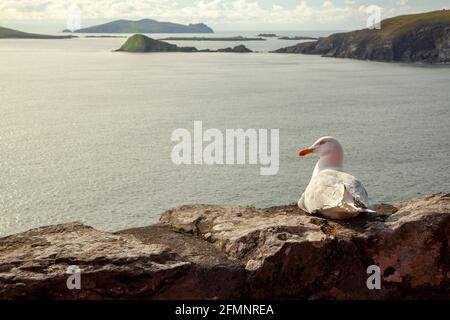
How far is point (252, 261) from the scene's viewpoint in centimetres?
705

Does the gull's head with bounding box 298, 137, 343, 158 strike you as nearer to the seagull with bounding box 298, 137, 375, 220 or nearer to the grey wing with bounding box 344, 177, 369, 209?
the seagull with bounding box 298, 137, 375, 220

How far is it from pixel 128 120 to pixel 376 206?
4826 cm

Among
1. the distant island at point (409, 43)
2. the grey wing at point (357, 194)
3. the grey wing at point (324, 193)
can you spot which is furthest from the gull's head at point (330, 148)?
the distant island at point (409, 43)

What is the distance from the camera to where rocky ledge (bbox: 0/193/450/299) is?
6.62 m

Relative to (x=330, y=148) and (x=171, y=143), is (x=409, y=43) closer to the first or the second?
(x=171, y=143)

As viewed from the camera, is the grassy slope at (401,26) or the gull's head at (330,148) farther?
the grassy slope at (401,26)

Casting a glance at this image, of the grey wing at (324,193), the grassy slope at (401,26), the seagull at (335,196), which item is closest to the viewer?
the seagull at (335,196)

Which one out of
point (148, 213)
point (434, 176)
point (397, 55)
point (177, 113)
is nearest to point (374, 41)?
point (397, 55)

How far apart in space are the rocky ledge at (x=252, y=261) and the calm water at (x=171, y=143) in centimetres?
1779

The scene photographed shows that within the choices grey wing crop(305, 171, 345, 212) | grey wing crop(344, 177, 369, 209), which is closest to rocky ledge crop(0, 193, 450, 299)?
grey wing crop(344, 177, 369, 209)

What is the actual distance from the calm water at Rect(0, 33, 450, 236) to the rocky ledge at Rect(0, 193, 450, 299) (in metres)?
17.8

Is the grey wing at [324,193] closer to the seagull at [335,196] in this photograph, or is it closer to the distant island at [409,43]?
the seagull at [335,196]

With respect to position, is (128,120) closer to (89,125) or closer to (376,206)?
(89,125)

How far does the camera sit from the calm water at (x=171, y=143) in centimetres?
2916
